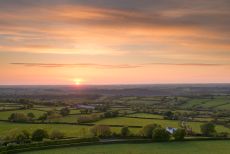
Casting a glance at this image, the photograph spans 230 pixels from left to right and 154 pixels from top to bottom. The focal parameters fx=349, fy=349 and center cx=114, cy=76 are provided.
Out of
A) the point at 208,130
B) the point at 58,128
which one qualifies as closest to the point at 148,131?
the point at 208,130

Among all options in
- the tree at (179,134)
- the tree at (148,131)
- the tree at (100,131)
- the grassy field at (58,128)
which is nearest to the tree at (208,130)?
the tree at (179,134)

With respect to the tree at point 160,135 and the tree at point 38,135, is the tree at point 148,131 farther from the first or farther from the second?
the tree at point 38,135

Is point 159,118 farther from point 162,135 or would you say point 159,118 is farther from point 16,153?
point 16,153

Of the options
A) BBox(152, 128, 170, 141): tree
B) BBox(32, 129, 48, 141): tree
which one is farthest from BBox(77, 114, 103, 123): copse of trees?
BBox(152, 128, 170, 141): tree

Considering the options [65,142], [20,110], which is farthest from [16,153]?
[20,110]

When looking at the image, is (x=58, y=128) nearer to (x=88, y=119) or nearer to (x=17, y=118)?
(x=88, y=119)
